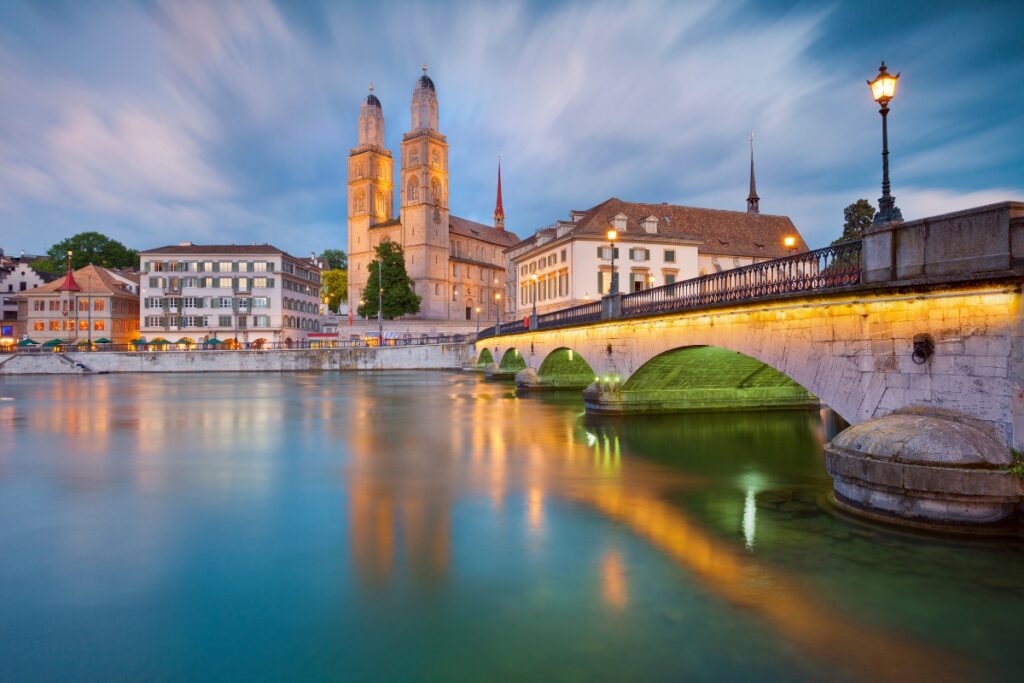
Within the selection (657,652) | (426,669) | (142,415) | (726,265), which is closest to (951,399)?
(657,652)

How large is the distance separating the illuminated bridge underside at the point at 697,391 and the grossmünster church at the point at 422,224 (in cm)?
7623

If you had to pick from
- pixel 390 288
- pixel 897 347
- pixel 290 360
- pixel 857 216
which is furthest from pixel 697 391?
pixel 390 288

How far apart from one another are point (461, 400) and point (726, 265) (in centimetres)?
3844

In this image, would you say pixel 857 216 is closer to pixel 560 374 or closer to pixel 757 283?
pixel 560 374

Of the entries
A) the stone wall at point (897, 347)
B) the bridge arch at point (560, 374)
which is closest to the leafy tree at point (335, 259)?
the bridge arch at point (560, 374)

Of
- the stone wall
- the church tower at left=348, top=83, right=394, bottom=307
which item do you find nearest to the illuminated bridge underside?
the stone wall

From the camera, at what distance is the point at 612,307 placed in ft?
84.9

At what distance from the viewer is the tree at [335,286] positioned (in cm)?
12150

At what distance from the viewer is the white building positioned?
5916 centimetres

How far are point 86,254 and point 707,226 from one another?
10450 cm

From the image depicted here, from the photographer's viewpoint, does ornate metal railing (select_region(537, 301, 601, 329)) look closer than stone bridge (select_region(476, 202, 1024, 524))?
No

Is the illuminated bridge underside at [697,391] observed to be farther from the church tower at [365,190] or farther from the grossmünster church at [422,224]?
the church tower at [365,190]

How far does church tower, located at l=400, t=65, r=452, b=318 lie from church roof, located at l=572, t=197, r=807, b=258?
4293 centimetres

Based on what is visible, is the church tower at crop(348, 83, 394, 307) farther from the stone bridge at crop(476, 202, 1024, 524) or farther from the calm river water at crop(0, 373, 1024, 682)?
Answer: the stone bridge at crop(476, 202, 1024, 524)
